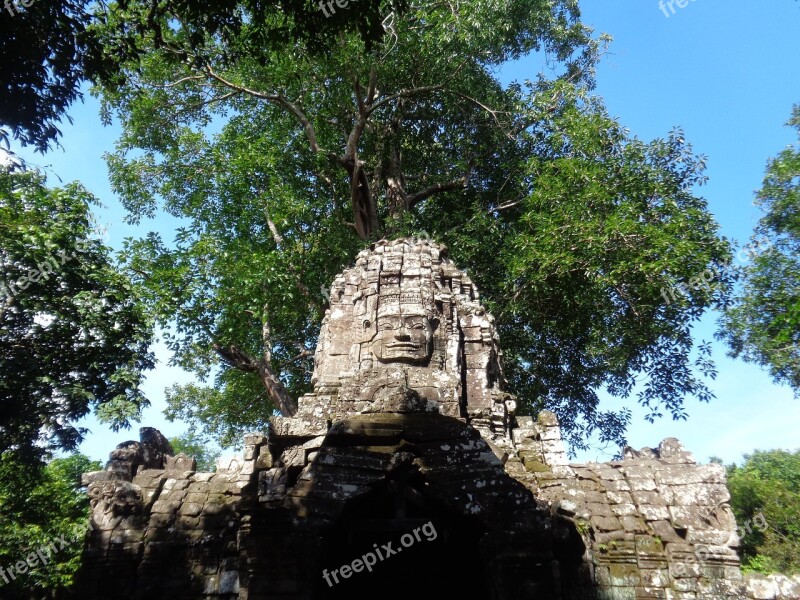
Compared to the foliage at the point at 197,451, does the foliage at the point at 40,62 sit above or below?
below

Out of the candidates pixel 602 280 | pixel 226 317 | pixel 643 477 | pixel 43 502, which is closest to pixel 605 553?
pixel 643 477

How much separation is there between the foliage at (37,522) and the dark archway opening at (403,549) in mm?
7617

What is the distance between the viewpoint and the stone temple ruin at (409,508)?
5.07m

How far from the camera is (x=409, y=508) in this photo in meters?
5.82

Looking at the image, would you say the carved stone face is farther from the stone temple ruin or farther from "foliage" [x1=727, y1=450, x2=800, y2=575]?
"foliage" [x1=727, y1=450, x2=800, y2=575]

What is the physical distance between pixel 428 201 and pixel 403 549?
12.7 m

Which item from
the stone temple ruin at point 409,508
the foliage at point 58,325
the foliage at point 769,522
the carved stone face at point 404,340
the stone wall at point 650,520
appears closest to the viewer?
the stone temple ruin at point 409,508

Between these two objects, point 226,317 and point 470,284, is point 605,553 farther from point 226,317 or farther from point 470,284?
point 226,317

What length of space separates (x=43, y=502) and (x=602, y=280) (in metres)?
14.9

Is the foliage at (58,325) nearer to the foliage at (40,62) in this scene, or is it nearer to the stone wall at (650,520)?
the foliage at (40,62)

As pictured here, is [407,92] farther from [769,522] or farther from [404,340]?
[769,522]

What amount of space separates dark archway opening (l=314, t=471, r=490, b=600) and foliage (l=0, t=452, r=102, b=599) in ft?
25.0

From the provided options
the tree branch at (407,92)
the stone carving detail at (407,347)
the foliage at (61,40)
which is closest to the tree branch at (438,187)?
the tree branch at (407,92)

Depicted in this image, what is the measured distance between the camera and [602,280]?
12.9 m
